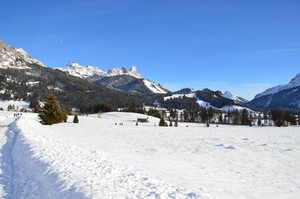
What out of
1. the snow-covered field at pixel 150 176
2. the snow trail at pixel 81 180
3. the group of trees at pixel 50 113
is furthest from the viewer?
the group of trees at pixel 50 113

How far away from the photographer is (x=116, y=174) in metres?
15.2

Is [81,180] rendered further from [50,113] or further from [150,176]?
[50,113]

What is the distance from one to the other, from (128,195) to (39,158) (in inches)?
392

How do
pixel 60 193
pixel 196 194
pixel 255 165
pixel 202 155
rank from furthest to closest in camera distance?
pixel 202 155 < pixel 255 165 < pixel 60 193 < pixel 196 194

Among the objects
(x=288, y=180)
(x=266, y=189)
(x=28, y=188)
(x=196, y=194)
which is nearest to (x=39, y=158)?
(x=28, y=188)

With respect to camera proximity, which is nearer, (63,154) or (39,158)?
(39,158)

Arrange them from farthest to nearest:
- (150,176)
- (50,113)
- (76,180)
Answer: (50,113), (150,176), (76,180)

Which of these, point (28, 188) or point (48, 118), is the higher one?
point (48, 118)

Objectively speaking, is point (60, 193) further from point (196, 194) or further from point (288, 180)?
point (288, 180)

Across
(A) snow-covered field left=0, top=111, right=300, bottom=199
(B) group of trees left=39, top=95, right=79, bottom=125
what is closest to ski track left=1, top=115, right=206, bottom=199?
(A) snow-covered field left=0, top=111, right=300, bottom=199

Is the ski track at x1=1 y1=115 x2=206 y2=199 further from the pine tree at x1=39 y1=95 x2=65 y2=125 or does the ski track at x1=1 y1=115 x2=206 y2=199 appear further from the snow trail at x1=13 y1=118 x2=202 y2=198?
the pine tree at x1=39 y1=95 x2=65 y2=125

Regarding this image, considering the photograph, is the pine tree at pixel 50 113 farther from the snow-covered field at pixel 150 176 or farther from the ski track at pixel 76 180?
the ski track at pixel 76 180

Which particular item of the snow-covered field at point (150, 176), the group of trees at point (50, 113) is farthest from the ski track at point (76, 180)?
the group of trees at point (50, 113)

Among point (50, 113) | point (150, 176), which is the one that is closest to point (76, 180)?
point (150, 176)
